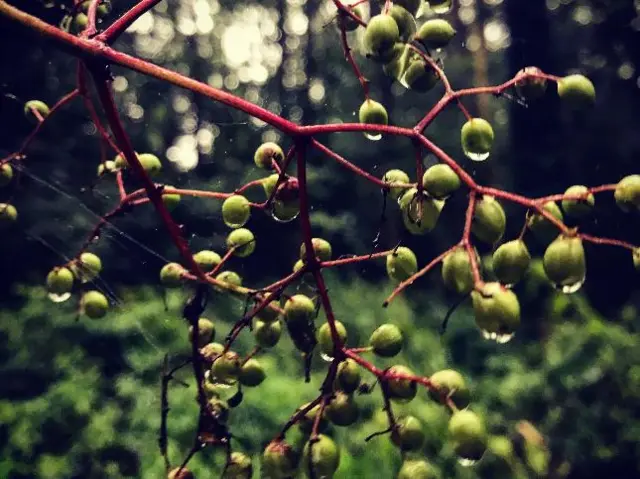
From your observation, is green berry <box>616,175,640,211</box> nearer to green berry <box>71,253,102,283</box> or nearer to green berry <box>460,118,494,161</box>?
green berry <box>460,118,494,161</box>

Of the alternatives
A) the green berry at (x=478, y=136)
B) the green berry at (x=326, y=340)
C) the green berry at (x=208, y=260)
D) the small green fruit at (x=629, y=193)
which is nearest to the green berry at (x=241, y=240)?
the green berry at (x=208, y=260)

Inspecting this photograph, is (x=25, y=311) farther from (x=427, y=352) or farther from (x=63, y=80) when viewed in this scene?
(x=427, y=352)

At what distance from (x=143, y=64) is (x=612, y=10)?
3.65 m

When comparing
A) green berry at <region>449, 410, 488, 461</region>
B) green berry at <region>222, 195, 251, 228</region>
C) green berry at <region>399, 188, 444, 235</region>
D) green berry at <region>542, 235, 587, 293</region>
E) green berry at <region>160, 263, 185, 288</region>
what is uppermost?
green berry at <region>222, 195, 251, 228</region>

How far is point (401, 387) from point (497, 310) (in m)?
0.15

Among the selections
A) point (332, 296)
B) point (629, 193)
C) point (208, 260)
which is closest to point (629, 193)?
point (629, 193)

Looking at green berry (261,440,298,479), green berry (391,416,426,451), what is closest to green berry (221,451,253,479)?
green berry (261,440,298,479)

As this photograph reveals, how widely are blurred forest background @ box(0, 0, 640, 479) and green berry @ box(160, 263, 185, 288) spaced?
77 millimetres

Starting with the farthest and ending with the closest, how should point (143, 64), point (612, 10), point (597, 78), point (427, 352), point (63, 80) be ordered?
point (597, 78), point (612, 10), point (63, 80), point (427, 352), point (143, 64)

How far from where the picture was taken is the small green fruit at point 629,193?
1.82 feet

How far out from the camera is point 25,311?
2.21m

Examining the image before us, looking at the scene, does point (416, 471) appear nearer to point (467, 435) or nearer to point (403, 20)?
point (467, 435)

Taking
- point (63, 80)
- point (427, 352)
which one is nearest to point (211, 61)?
point (63, 80)

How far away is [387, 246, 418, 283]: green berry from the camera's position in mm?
631
